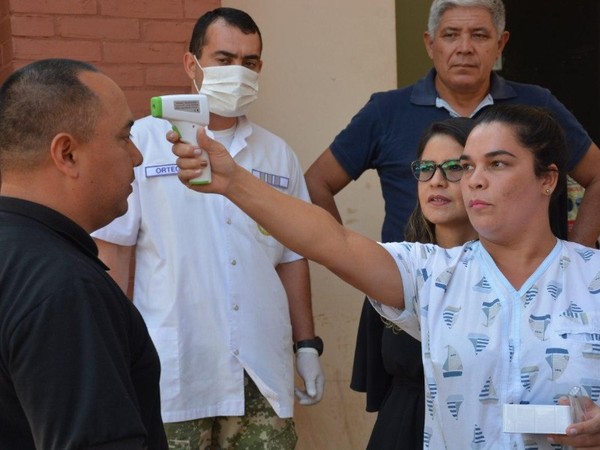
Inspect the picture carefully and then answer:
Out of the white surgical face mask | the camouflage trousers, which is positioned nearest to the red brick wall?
the white surgical face mask

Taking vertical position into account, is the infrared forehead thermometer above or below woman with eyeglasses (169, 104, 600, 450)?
above

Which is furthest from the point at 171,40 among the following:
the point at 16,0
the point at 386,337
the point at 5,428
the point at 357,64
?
the point at 5,428

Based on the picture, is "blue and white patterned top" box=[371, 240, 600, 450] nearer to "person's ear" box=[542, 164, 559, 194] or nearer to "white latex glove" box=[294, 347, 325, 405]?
"person's ear" box=[542, 164, 559, 194]

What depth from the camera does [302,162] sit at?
4824 millimetres

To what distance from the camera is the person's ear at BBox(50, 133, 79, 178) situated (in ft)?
7.00

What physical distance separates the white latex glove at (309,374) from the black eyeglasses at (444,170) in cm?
89

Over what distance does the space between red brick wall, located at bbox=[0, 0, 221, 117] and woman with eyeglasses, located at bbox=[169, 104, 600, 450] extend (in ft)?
5.61

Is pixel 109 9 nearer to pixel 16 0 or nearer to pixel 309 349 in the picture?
pixel 16 0

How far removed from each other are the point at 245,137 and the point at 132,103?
2.02 feet

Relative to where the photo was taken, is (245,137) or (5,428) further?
(245,137)

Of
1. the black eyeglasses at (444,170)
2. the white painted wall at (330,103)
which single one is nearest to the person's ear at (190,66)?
the white painted wall at (330,103)

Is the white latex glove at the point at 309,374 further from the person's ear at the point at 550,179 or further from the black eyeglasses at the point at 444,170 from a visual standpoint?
the person's ear at the point at 550,179

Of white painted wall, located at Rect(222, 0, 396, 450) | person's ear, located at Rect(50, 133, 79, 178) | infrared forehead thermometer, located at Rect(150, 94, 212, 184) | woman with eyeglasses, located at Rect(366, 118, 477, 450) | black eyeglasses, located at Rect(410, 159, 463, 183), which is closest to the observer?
person's ear, located at Rect(50, 133, 79, 178)

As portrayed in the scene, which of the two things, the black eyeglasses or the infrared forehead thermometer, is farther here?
the black eyeglasses
